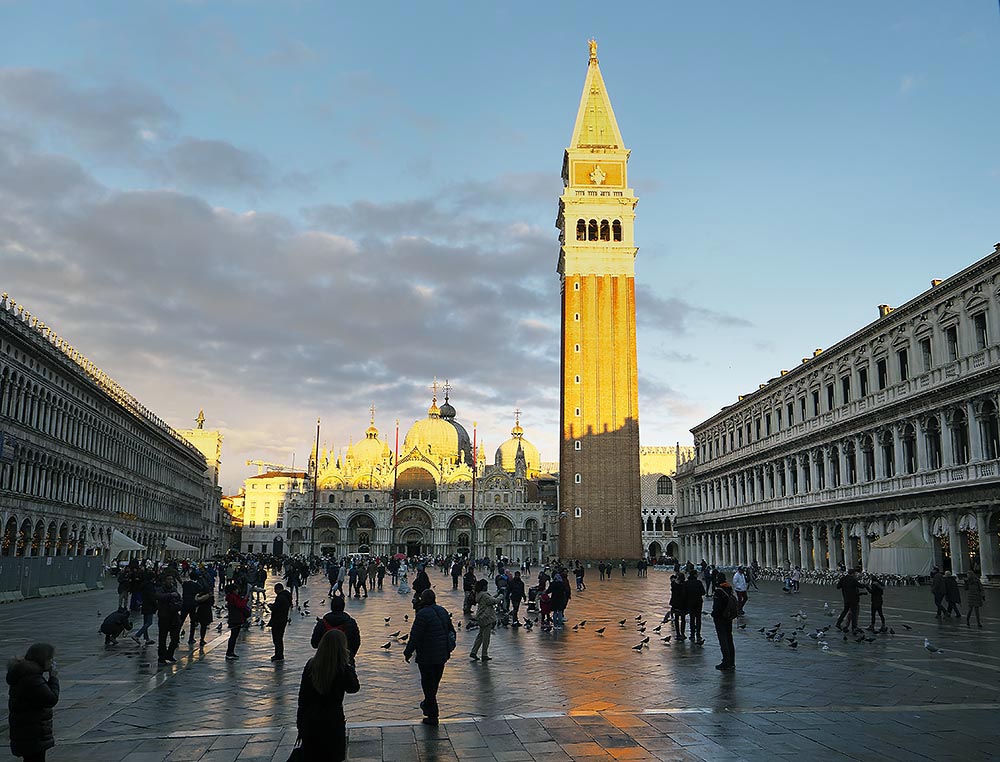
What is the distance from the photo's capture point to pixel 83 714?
10.3m

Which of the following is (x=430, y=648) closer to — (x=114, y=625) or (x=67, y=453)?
(x=114, y=625)

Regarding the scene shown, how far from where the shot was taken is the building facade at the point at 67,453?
35.2 m

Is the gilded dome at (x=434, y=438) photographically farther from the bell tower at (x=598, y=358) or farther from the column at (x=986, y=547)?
the column at (x=986, y=547)

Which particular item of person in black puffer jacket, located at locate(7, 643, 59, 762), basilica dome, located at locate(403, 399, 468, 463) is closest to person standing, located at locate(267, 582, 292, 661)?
person in black puffer jacket, located at locate(7, 643, 59, 762)

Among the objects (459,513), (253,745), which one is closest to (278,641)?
(253,745)

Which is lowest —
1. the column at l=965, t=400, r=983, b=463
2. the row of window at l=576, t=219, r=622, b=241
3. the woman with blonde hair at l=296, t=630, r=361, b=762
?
the woman with blonde hair at l=296, t=630, r=361, b=762

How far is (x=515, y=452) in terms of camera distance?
115m

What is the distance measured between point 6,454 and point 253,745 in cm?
2659

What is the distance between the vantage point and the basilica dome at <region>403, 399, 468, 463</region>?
11012cm

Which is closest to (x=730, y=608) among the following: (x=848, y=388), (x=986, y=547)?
(x=986, y=547)

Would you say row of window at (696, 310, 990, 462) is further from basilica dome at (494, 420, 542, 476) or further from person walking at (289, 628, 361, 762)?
basilica dome at (494, 420, 542, 476)

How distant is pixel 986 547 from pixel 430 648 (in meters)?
28.0

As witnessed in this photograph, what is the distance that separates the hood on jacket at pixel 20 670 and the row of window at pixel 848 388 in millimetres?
32842

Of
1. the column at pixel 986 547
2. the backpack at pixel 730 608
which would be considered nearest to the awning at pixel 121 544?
the backpack at pixel 730 608
